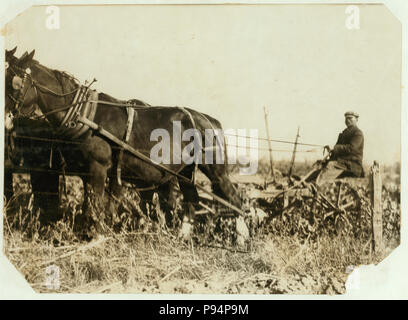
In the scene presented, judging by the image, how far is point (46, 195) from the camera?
21.9 feet

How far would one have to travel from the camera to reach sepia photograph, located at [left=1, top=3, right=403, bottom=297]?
661cm

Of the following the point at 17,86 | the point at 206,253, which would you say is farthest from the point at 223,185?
the point at 17,86

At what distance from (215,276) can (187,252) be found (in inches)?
15.1

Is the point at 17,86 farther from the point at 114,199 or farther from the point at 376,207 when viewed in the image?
the point at 376,207

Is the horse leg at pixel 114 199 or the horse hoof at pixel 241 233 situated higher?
the horse leg at pixel 114 199

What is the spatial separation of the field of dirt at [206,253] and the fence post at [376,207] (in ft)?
0.20

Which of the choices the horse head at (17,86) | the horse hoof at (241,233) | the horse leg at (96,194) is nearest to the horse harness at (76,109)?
the horse head at (17,86)

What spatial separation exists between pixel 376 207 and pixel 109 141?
2.89m

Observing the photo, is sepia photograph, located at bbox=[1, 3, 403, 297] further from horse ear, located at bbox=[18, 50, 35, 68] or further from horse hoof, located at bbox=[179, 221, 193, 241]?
horse ear, located at bbox=[18, 50, 35, 68]

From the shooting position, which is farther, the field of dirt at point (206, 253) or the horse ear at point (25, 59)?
the horse ear at point (25, 59)

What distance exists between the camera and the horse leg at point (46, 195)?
262 inches

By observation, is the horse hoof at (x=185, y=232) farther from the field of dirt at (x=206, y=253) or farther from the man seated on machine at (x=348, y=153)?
the man seated on machine at (x=348, y=153)

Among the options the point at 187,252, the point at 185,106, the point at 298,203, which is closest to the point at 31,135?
the point at 185,106

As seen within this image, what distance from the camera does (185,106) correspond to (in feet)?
21.8
